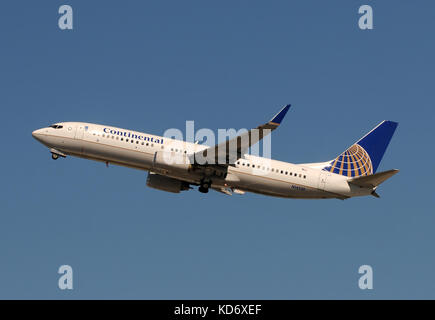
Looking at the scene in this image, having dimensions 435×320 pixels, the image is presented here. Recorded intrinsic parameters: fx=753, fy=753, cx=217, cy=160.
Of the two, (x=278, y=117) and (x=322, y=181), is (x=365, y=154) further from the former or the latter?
(x=278, y=117)

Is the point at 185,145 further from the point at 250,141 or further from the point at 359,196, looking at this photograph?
the point at 359,196

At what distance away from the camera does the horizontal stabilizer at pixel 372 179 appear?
67.4 meters

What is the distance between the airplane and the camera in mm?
69625

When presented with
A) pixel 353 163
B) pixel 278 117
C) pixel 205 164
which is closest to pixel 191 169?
pixel 205 164

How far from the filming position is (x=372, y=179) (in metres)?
69.7

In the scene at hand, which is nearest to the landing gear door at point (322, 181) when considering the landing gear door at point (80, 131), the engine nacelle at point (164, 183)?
the engine nacelle at point (164, 183)

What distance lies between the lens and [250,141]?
66.4 meters

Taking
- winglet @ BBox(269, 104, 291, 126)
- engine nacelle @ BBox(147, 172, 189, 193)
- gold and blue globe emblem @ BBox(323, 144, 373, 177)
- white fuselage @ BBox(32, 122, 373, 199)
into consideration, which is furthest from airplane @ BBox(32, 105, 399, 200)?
winglet @ BBox(269, 104, 291, 126)

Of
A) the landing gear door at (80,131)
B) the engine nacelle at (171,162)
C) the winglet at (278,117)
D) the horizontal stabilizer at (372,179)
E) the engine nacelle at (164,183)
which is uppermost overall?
the landing gear door at (80,131)

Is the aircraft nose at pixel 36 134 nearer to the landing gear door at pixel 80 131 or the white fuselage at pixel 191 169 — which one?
the white fuselage at pixel 191 169

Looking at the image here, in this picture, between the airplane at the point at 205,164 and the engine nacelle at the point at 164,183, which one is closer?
the airplane at the point at 205,164

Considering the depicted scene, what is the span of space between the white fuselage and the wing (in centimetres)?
127

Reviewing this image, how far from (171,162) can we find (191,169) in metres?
2.32

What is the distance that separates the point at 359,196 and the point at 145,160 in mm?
20749
